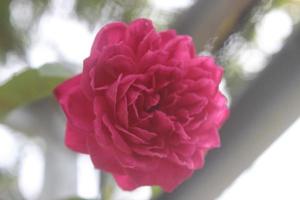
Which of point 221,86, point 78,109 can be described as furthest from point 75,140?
point 221,86

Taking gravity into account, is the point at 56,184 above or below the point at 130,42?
below

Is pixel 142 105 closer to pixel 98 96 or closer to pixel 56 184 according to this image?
pixel 98 96

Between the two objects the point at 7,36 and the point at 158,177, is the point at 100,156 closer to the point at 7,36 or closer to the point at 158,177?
the point at 158,177

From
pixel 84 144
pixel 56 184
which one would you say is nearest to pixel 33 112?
pixel 56 184

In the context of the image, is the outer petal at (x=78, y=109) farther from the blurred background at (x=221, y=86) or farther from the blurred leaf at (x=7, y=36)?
the blurred leaf at (x=7, y=36)

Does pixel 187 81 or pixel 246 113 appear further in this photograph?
pixel 246 113
